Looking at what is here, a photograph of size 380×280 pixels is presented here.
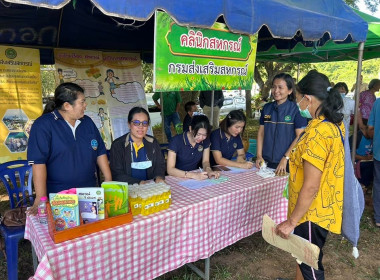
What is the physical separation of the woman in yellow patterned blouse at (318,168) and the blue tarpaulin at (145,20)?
3.29 feet

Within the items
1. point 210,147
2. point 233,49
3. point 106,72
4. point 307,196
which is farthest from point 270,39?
point 307,196

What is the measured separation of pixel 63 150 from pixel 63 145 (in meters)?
0.03

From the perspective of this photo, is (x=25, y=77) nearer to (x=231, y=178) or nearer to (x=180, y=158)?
(x=180, y=158)

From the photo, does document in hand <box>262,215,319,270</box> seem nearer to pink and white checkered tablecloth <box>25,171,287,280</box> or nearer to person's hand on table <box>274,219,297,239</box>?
person's hand on table <box>274,219,297,239</box>

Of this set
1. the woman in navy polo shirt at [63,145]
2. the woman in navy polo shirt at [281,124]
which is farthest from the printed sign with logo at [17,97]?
the woman in navy polo shirt at [281,124]

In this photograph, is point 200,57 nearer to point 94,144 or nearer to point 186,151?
point 186,151

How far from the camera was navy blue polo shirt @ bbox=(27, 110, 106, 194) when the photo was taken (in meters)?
1.85

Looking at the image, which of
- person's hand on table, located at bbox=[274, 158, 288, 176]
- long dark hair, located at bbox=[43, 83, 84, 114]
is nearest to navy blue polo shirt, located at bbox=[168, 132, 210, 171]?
person's hand on table, located at bbox=[274, 158, 288, 176]

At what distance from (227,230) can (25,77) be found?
3.33 m

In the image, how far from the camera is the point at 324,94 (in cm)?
150

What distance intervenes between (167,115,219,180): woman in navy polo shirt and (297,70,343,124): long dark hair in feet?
3.67

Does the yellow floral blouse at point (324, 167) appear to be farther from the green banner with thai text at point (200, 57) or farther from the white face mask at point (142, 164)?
the white face mask at point (142, 164)

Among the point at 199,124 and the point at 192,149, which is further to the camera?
the point at 192,149

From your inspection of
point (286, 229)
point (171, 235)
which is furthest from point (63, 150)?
point (286, 229)
